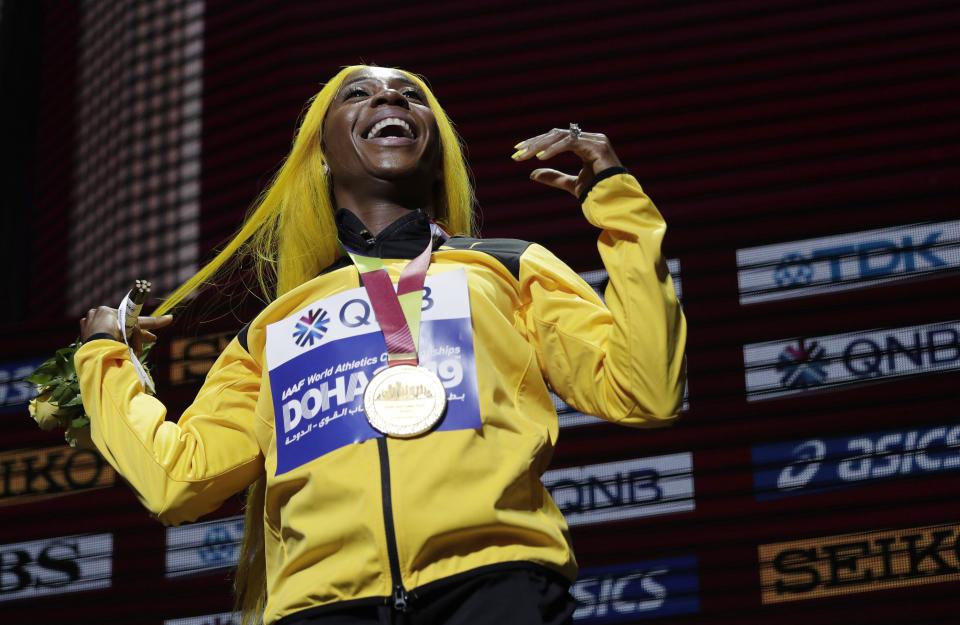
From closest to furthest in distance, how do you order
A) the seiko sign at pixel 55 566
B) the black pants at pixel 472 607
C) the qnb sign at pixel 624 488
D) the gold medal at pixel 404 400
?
the black pants at pixel 472 607
the gold medal at pixel 404 400
the qnb sign at pixel 624 488
the seiko sign at pixel 55 566

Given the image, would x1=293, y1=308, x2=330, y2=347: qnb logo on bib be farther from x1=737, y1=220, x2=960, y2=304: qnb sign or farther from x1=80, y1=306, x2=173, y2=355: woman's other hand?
x1=737, y1=220, x2=960, y2=304: qnb sign

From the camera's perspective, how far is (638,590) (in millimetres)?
4555

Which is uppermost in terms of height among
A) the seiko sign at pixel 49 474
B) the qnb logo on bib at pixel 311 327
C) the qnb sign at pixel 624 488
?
A: the qnb logo on bib at pixel 311 327

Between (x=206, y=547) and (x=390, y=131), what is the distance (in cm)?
→ 257

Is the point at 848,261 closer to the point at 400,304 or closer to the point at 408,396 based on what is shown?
the point at 400,304

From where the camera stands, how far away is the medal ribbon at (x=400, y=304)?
2.44m

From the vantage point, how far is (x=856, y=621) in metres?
4.22

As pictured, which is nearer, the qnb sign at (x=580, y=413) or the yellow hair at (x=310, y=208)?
the yellow hair at (x=310, y=208)

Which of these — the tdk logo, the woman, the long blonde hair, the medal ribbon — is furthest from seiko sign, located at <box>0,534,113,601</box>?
the medal ribbon

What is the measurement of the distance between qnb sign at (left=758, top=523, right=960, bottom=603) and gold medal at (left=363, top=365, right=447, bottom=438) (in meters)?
2.37

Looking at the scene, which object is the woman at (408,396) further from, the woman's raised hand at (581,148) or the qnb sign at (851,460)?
the qnb sign at (851,460)

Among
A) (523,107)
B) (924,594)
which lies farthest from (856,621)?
(523,107)

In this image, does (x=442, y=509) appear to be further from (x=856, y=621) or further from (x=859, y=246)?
(x=859, y=246)

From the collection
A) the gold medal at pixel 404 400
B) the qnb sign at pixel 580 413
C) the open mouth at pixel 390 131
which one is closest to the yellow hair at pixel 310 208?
the open mouth at pixel 390 131
